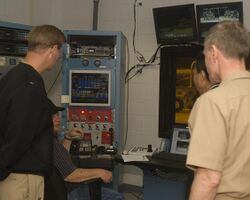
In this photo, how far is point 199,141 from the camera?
149cm

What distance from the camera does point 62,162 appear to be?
8.09 ft

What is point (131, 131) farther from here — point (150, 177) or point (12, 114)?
point (12, 114)

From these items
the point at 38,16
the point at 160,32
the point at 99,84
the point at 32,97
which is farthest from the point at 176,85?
the point at 32,97

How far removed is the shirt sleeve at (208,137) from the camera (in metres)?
1.46

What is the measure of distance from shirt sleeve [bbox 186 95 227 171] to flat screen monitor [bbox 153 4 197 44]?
6.47 ft

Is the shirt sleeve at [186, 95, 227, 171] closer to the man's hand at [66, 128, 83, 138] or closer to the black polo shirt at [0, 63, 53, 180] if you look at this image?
the black polo shirt at [0, 63, 53, 180]

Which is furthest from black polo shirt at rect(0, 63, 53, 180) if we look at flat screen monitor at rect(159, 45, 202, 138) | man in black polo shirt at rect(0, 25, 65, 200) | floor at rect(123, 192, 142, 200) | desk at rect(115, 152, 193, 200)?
floor at rect(123, 192, 142, 200)

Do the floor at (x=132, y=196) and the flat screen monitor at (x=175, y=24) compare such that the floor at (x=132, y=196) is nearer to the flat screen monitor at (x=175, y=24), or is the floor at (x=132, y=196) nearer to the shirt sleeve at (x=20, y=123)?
the flat screen monitor at (x=175, y=24)

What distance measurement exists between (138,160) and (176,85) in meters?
1.03

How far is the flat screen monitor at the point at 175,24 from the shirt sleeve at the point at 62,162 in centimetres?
165

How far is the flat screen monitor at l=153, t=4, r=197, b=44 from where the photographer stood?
10.9 ft

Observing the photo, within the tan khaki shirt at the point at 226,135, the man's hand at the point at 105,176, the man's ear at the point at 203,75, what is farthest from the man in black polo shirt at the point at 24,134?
the man's ear at the point at 203,75

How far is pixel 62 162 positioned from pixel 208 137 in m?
1.29

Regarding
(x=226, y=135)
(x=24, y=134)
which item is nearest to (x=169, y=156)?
(x=24, y=134)
